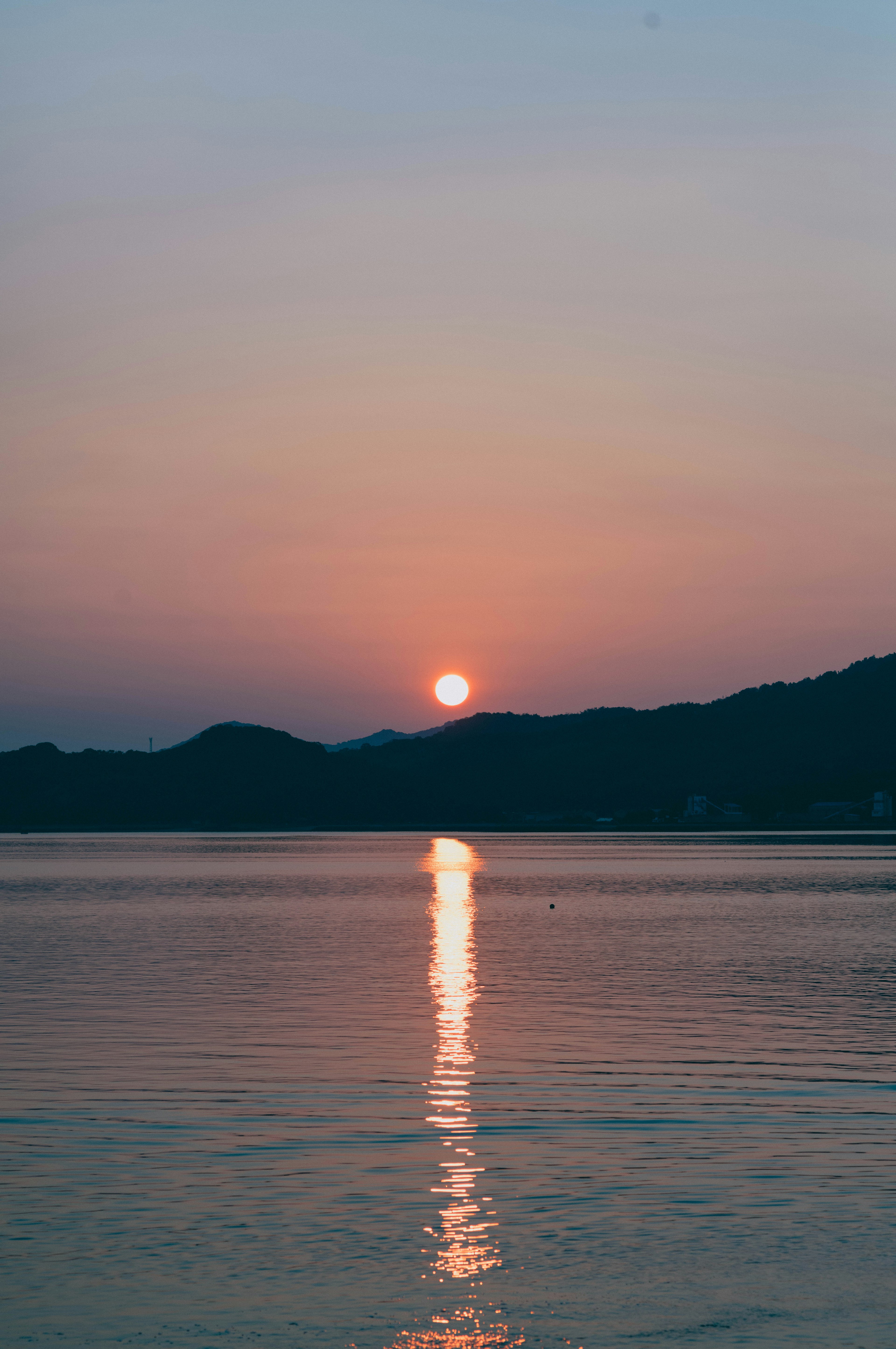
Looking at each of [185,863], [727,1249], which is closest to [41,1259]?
[727,1249]

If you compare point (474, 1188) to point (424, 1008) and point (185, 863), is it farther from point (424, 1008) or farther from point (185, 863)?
point (185, 863)

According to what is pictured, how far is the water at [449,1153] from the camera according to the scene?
15.6m

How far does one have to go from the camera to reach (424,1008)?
4247 centimetres

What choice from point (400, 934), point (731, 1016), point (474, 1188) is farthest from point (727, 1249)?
point (400, 934)

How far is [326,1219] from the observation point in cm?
1906

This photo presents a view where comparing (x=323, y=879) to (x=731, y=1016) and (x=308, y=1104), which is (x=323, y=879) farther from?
(x=308, y=1104)

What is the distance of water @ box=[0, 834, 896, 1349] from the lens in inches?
613

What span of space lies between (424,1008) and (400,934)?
31157mm

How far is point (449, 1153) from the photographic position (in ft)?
75.3

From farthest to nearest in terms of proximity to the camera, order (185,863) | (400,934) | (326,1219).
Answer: (185,863)
(400,934)
(326,1219)

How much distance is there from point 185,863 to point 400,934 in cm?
11307

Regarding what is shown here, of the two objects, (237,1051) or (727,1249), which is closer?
(727,1249)

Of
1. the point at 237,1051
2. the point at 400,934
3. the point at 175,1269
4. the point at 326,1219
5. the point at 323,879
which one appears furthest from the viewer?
the point at 323,879

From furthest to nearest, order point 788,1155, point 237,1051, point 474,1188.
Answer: point 237,1051 < point 788,1155 < point 474,1188
